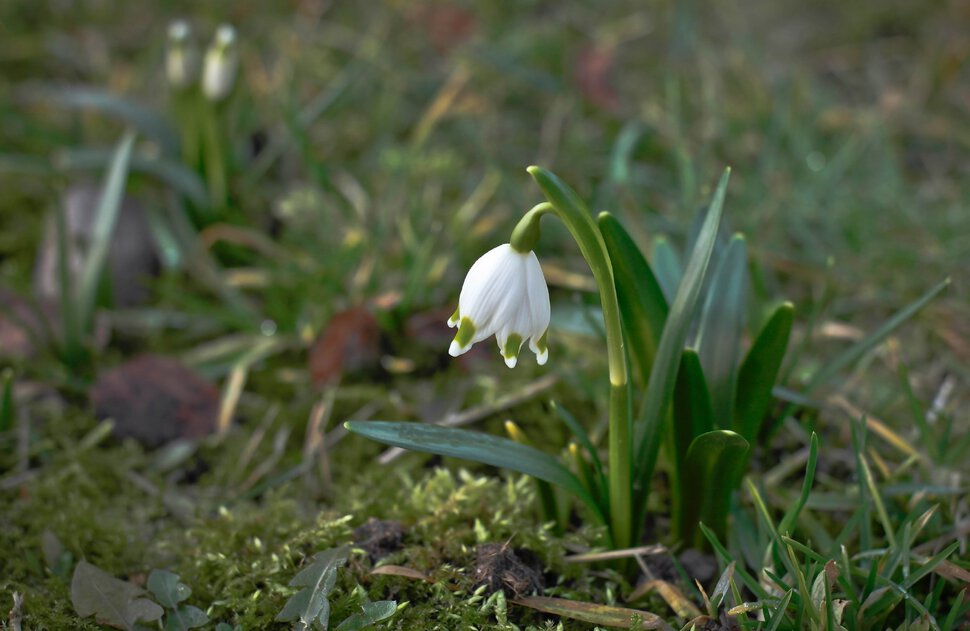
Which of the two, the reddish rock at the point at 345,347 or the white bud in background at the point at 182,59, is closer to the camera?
the reddish rock at the point at 345,347

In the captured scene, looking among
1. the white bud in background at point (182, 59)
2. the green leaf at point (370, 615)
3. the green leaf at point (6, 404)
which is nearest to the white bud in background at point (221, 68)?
the white bud in background at point (182, 59)

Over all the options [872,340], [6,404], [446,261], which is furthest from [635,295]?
[6,404]

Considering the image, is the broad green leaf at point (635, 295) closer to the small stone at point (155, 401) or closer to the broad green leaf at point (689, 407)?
the broad green leaf at point (689, 407)

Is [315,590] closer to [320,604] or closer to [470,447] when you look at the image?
[320,604]

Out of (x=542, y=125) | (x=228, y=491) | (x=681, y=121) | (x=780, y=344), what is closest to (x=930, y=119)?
(x=681, y=121)

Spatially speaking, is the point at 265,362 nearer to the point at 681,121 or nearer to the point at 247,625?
the point at 247,625
